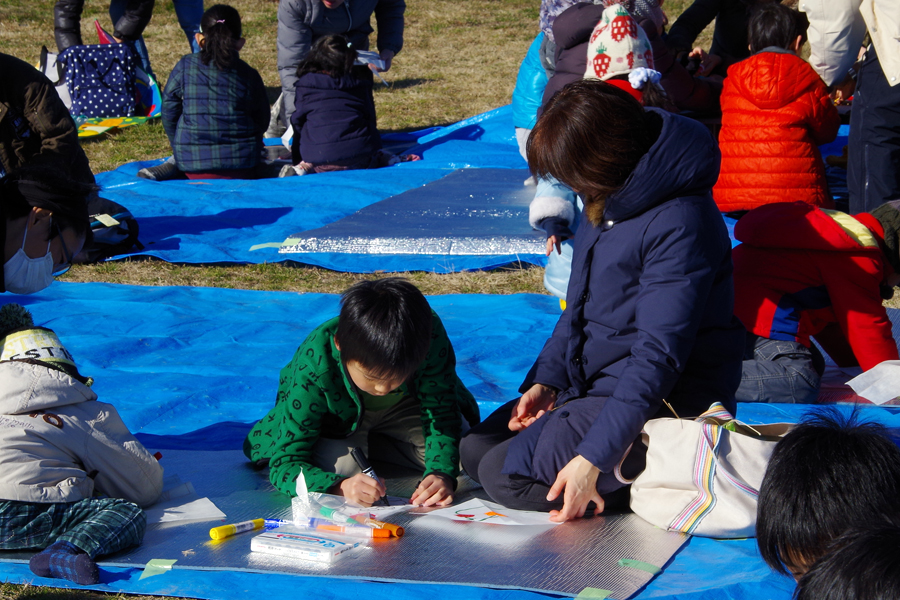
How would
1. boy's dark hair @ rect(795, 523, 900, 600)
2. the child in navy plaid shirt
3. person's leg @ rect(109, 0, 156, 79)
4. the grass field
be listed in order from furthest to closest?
person's leg @ rect(109, 0, 156, 79) < the child in navy plaid shirt < the grass field < boy's dark hair @ rect(795, 523, 900, 600)

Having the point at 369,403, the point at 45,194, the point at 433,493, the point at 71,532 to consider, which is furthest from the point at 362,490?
the point at 45,194

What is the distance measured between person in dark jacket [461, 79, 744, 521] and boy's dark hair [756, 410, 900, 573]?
56cm

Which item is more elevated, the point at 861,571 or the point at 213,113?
the point at 213,113

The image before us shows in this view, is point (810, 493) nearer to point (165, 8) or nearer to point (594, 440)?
point (594, 440)

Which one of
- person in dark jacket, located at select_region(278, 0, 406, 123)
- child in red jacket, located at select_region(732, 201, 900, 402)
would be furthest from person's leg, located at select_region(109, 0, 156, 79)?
child in red jacket, located at select_region(732, 201, 900, 402)

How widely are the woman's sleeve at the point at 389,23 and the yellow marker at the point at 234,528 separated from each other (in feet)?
19.1

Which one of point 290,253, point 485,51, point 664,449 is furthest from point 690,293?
point 485,51

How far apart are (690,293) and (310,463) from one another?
0.98 m

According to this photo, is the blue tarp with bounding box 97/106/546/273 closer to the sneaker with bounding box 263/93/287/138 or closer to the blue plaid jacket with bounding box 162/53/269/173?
the blue plaid jacket with bounding box 162/53/269/173

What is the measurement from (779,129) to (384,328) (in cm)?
307

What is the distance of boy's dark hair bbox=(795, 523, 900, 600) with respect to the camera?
917 mm

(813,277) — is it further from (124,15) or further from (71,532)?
(124,15)

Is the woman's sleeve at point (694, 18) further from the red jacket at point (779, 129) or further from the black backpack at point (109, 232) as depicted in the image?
the black backpack at point (109, 232)

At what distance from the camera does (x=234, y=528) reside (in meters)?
1.96
